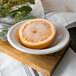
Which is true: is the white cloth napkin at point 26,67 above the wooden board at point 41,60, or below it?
below

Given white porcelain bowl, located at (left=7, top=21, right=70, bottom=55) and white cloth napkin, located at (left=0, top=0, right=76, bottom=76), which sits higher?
white porcelain bowl, located at (left=7, top=21, right=70, bottom=55)

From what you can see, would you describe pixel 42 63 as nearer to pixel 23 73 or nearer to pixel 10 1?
pixel 23 73

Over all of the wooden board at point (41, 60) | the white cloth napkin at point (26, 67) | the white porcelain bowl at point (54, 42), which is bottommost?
the white cloth napkin at point (26, 67)

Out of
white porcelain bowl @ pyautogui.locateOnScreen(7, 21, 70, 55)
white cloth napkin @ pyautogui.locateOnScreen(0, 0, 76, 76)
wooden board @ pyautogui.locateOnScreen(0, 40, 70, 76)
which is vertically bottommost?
white cloth napkin @ pyautogui.locateOnScreen(0, 0, 76, 76)

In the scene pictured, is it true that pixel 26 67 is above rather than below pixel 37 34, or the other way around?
below

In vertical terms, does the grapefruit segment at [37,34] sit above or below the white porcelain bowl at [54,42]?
above

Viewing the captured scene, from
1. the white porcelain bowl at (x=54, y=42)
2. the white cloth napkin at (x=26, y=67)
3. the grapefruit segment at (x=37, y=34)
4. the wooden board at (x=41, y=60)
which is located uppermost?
the grapefruit segment at (x=37, y=34)

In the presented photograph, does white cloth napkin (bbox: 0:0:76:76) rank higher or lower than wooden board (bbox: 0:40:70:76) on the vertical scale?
lower

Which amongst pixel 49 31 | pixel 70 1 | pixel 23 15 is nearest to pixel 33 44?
pixel 49 31

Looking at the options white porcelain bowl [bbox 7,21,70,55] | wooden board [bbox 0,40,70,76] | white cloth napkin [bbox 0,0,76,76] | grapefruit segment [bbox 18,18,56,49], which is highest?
grapefruit segment [bbox 18,18,56,49]

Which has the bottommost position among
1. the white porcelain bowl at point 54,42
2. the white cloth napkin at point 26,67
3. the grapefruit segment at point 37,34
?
the white cloth napkin at point 26,67

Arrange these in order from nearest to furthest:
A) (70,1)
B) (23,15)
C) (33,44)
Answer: (33,44)
(23,15)
(70,1)
